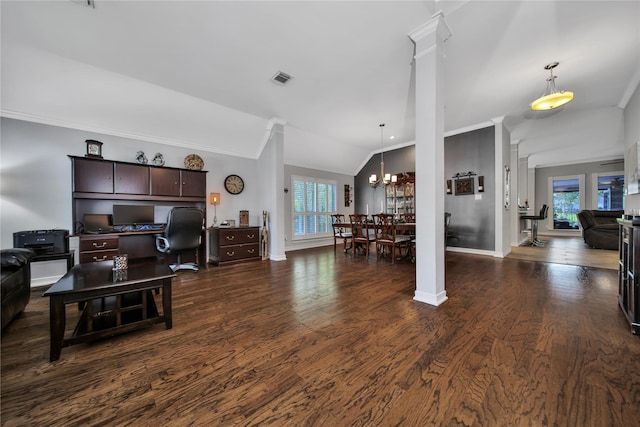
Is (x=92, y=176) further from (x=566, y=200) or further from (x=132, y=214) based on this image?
(x=566, y=200)

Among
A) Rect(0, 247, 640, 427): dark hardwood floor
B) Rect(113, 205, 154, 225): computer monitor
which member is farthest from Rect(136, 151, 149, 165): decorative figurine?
Rect(0, 247, 640, 427): dark hardwood floor

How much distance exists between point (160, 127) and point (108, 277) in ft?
10.3

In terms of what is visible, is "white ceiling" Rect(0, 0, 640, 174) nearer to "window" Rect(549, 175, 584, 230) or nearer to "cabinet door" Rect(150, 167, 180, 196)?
"cabinet door" Rect(150, 167, 180, 196)

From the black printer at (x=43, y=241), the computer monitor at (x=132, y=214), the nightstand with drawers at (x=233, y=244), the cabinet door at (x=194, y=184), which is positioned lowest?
the nightstand with drawers at (x=233, y=244)

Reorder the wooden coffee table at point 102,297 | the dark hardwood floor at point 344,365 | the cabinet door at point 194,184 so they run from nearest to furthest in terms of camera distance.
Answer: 1. the dark hardwood floor at point 344,365
2. the wooden coffee table at point 102,297
3. the cabinet door at point 194,184

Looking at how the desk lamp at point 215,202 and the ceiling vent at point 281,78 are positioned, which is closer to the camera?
the ceiling vent at point 281,78

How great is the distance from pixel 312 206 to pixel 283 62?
13.3 ft

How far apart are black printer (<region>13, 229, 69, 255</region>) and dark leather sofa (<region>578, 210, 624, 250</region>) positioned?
10186mm

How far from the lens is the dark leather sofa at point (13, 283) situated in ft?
5.83

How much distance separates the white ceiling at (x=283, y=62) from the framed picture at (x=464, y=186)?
4.34ft

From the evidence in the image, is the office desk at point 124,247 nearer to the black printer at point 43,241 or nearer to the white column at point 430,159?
the black printer at point 43,241

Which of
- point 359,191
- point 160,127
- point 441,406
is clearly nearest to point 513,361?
point 441,406

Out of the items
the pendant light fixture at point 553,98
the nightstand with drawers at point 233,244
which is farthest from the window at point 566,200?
the nightstand with drawers at point 233,244

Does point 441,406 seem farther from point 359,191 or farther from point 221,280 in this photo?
point 359,191
